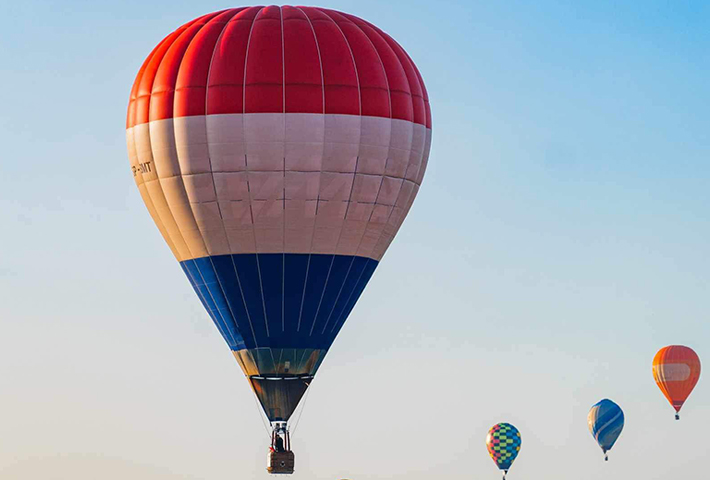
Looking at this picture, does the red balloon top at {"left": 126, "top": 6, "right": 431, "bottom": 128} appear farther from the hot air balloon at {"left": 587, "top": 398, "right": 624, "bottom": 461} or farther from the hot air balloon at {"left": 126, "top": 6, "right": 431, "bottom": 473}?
the hot air balloon at {"left": 587, "top": 398, "right": 624, "bottom": 461}

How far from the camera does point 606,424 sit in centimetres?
6078

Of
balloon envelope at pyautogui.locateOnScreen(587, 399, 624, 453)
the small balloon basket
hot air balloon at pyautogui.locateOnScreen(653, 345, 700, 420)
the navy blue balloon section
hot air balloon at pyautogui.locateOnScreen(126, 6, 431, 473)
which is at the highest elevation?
hot air balloon at pyautogui.locateOnScreen(653, 345, 700, 420)

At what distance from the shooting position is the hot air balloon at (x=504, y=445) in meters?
59.1

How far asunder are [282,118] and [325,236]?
2613mm

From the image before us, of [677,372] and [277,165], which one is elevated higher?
[677,372]

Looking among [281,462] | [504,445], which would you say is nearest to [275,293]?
[281,462]

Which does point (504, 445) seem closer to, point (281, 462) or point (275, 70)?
point (281, 462)

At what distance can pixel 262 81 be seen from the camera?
3659 centimetres

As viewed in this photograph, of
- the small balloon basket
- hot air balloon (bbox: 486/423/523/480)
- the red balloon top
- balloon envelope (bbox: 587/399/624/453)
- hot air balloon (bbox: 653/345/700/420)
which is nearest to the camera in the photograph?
the red balloon top

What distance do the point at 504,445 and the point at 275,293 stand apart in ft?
76.7

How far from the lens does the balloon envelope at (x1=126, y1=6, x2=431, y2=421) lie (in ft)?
120

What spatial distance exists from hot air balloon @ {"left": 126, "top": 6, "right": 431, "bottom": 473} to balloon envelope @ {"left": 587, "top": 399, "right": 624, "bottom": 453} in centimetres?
2426

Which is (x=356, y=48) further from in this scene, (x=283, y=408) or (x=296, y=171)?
(x=283, y=408)

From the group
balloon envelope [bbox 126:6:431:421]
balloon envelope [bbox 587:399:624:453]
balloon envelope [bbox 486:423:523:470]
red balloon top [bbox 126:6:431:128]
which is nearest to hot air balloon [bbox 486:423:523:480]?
balloon envelope [bbox 486:423:523:470]
